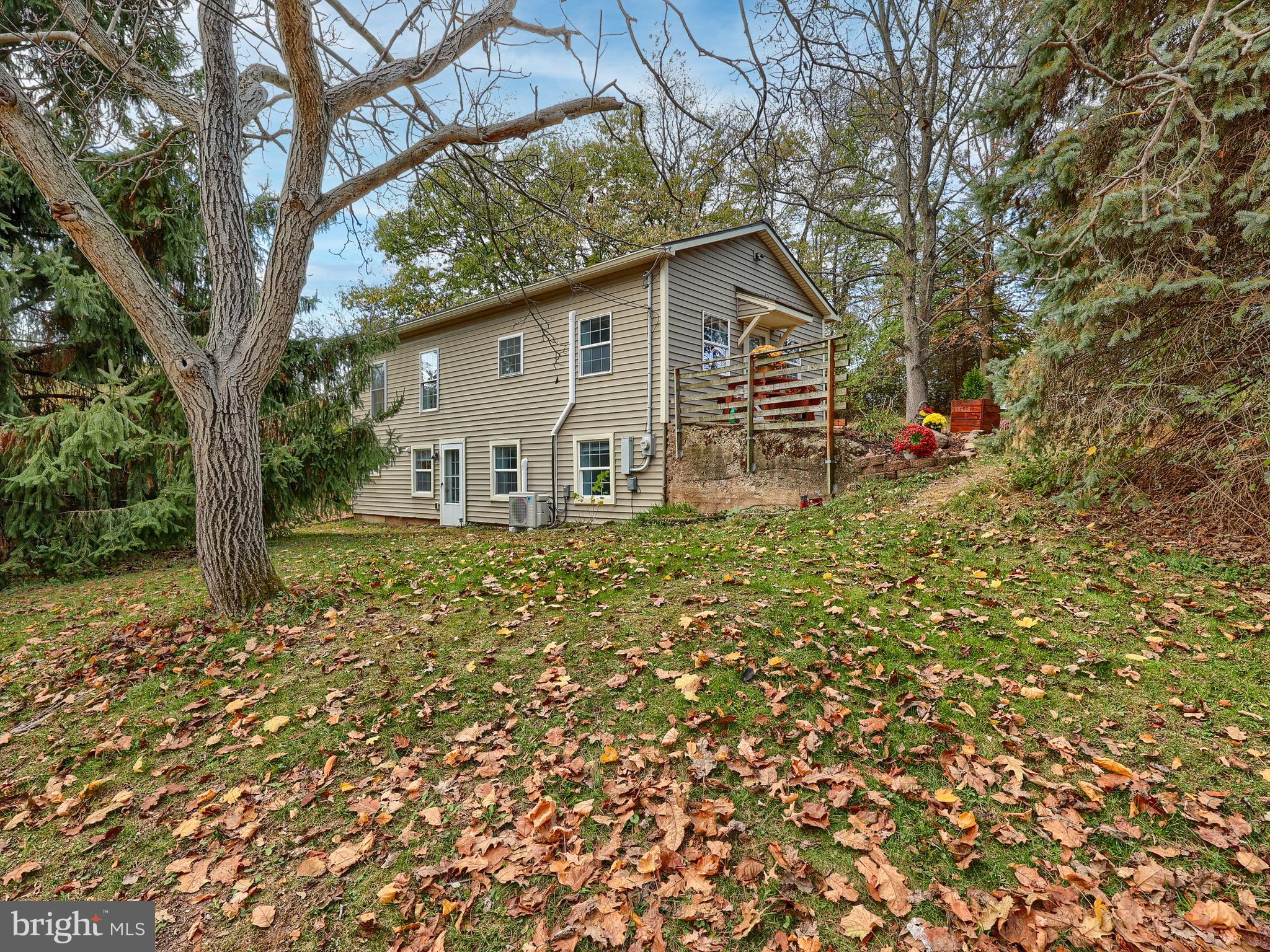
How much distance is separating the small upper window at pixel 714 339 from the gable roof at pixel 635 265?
4.91ft

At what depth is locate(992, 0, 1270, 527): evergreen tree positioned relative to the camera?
177 inches

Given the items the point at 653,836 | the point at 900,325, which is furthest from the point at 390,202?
the point at 900,325

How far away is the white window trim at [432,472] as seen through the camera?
1508 centimetres

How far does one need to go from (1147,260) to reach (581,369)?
905cm

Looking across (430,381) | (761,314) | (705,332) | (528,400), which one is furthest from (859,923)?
(430,381)

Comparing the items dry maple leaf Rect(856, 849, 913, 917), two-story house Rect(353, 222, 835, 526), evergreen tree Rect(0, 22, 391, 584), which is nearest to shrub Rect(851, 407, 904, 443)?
two-story house Rect(353, 222, 835, 526)

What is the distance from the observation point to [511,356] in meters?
13.2

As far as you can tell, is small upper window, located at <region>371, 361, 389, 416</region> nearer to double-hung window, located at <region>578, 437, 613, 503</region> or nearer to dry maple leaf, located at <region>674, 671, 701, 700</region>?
double-hung window, located at <region>578, 437, 613, 503</region>

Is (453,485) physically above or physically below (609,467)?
below

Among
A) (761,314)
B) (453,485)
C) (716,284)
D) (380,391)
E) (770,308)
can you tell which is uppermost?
(716,284)

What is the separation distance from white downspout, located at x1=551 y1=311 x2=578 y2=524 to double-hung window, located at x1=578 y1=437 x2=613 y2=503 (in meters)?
0.59

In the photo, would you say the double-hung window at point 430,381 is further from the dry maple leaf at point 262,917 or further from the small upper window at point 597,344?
the dry maple leaf at point 262,917

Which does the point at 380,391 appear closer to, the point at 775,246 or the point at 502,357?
the point at 502,357

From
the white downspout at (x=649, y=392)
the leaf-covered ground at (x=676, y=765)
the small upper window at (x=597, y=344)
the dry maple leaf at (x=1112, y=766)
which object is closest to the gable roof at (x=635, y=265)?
the white downspout at (x=649, y=392)
